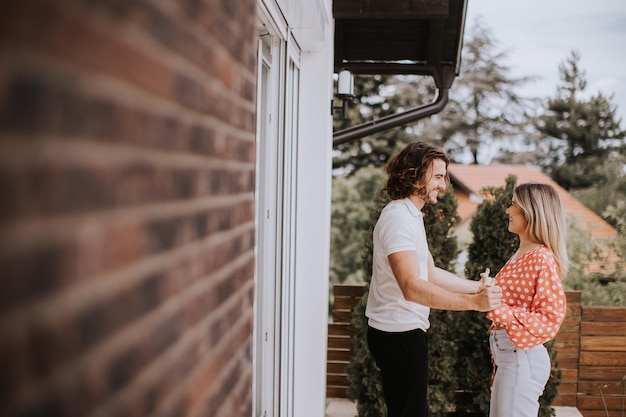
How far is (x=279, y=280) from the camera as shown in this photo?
3783 millimetres

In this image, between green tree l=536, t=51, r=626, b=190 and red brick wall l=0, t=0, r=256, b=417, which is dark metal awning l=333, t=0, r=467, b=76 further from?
green tree l=536, t=51, r=626, b=190

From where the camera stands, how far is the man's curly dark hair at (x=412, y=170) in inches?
125

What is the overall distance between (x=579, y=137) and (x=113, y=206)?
25.4 m

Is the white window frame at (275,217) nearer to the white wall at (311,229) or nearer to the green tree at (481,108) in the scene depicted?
the white wall at (311,229)

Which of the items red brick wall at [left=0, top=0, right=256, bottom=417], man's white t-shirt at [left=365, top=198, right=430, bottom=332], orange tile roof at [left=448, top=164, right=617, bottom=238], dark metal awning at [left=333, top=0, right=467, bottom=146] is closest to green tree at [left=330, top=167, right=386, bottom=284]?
orange tile roof at [left=448, top=164, right=617, bottom=238]

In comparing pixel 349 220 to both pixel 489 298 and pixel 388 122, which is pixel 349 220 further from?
pixel 489 298

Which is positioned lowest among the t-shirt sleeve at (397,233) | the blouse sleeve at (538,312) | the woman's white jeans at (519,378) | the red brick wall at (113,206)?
the woman's white jeans at (519,378)

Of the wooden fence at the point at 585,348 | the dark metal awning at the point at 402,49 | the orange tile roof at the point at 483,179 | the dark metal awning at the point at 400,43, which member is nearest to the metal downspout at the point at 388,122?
the dark metal awning at the point at 402,49

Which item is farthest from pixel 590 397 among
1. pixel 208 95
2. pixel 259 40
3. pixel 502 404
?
pixel 208 95

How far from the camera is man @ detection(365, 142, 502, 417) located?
115 inches

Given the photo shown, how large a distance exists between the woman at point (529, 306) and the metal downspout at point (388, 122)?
11.1 feet

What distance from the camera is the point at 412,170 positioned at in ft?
10.5

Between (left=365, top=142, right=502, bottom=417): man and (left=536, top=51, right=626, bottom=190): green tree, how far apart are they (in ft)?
73.2

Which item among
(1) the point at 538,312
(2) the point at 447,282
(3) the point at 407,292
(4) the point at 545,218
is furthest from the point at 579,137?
(3) the point at 407,292
